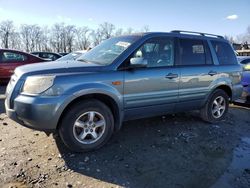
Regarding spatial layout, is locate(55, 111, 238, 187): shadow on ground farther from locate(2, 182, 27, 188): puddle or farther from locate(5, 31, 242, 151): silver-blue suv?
locate(2, 182, 27, 188): puddle

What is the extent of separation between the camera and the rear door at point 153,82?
4750mm

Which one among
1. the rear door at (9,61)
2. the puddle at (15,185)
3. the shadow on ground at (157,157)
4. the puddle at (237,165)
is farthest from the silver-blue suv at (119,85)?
the rear door at (9,61)

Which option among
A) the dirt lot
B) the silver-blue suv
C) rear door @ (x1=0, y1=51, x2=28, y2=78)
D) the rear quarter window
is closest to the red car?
rear door @ (x1=0, y1=51, x2=28, y2=78)

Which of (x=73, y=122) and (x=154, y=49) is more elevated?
(x=154, y=49)

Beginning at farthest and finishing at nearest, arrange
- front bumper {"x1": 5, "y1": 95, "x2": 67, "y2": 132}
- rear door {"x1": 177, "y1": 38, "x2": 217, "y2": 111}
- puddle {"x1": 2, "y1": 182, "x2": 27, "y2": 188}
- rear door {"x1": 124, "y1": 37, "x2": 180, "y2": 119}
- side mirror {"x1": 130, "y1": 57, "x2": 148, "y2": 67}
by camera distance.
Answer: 1. rear door {"x1": 177, "y1": 38, "x2": 217, "y2": 111}
2. rear door {"x1": 124, "y1": 37, "x2": 180, "y2": 119}
3. side mirror {"x1": 130, "y1": 57, "x2": 148, "y2": 67}
4. front bumper {"x1": 5, "y1": 95, "x2": 67, "y2": 132}
5. puddle {"x1": 2, "y1": 182, "x2": 27, "y2": 188}

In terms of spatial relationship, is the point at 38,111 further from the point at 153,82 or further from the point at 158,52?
the point at 158,52

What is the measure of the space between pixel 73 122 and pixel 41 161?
724mm

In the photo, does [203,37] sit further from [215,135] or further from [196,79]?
[215,135]

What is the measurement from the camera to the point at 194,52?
580 centimetres

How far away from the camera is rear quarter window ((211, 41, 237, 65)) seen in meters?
6.28

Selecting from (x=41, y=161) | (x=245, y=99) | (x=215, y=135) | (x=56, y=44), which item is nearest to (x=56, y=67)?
(x=41, y=161)

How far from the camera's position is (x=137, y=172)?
3.91 meters

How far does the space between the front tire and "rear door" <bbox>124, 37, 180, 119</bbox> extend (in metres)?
0.45

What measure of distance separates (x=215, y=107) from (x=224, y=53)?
123 cm
